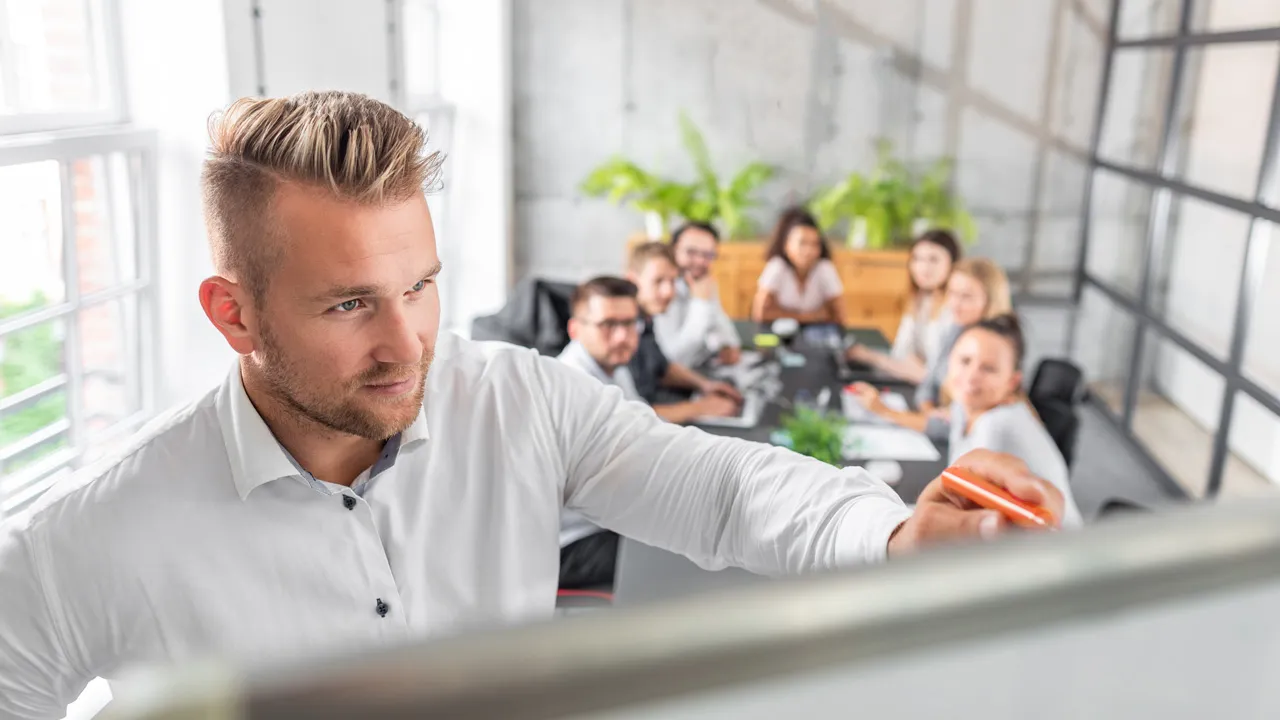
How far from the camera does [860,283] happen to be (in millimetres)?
6062

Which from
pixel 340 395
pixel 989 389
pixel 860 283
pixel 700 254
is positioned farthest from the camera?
pixel 860 283

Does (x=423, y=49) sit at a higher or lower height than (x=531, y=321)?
higher

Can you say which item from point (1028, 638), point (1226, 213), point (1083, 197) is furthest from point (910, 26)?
point (1028, 638)

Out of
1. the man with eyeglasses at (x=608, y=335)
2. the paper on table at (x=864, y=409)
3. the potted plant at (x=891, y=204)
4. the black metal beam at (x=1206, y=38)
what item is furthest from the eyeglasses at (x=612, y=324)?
the potted plant at (x=891, y=204)

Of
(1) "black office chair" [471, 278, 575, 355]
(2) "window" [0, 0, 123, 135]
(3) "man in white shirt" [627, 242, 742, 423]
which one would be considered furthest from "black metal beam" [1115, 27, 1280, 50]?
(2) "window" [0, 0, 123, 135]

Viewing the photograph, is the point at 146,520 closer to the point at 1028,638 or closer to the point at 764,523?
the point at 764,523

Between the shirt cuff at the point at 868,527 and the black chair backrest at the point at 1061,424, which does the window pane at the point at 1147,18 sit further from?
the shirt cuff at the point at 868,527

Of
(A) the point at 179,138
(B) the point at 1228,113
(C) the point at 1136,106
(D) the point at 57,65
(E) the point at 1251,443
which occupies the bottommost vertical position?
(E) the point at 1251,443

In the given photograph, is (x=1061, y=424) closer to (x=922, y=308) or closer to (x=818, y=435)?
(x=922, y=308)

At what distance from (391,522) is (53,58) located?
1.58 meters

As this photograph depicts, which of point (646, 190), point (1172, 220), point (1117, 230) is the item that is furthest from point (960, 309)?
point (1117, 230)

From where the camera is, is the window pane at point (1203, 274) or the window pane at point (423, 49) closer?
the window pane at point (1203, 274)

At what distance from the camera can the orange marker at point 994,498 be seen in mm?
664

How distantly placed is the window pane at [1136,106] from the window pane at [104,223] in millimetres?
5501
